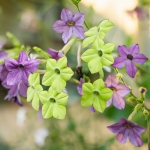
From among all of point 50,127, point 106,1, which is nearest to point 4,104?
point 106,1

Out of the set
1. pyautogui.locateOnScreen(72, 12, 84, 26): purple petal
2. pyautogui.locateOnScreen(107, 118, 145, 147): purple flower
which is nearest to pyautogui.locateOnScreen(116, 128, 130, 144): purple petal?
pyautogui.locateOnScreen(107, 118, 145, 147): purple flower

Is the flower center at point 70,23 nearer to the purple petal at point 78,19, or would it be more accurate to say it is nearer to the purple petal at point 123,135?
the purple petal at point 78,19

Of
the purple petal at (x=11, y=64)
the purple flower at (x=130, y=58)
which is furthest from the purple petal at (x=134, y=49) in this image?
the purple petal at (x=11, y=64)

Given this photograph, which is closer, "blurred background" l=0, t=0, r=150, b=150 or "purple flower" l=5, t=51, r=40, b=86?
"purple flower" l=5, t=51, r=40, b=86

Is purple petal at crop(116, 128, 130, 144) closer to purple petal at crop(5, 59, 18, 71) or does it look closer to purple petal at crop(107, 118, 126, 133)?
purple petal at crop(107, 118, 126, 133)

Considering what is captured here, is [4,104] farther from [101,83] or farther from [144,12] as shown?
[101,83]

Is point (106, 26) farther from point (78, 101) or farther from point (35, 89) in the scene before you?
point (78, 101)

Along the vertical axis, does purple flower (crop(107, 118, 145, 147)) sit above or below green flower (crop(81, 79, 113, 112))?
below
